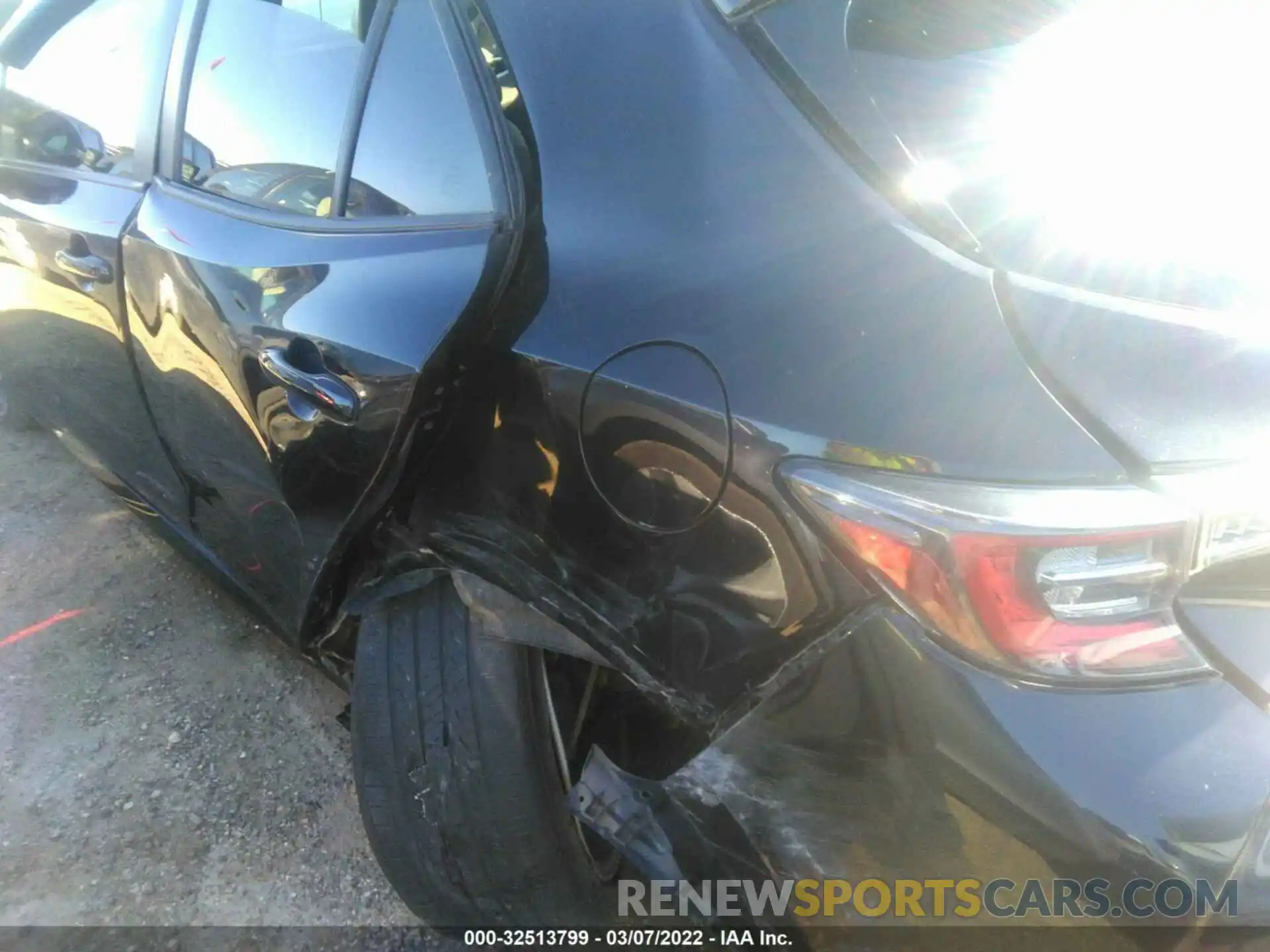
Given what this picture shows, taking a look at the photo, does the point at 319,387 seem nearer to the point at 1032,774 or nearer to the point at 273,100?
the point at 273,100

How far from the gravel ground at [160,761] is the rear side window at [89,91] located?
4.27 feet

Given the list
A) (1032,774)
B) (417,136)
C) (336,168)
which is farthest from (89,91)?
(1032,774)

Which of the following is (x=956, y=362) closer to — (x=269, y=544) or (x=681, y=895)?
(x=681, y=895)

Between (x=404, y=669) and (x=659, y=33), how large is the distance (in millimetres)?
1149

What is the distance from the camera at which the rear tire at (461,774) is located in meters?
1.72

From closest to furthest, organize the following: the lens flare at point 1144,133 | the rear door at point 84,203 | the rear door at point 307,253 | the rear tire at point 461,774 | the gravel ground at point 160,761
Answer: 1. the lens flare at point 1144,133
2. the rear door at point 307,253
3. the rear tire at point 461,774
4. the gravel ground at point 160,761
5. the rear door at point 84,203

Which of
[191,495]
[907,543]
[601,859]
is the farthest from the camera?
[191,495]

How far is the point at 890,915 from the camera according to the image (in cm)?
124

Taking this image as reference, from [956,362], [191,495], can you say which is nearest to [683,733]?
[956,362]

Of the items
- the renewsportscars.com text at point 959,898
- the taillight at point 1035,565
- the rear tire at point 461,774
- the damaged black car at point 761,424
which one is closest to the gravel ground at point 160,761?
the rear tire at point 461,774

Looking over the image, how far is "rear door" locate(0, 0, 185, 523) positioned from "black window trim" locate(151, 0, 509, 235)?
0.05 metres

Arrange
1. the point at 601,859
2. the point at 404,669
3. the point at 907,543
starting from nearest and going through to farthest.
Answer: the point at 907,543
the point at 404,669
the point at 601,859

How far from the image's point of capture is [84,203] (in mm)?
2365

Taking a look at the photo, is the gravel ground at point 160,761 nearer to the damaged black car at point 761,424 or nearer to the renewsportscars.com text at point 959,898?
the damaged black car at point 761,424
